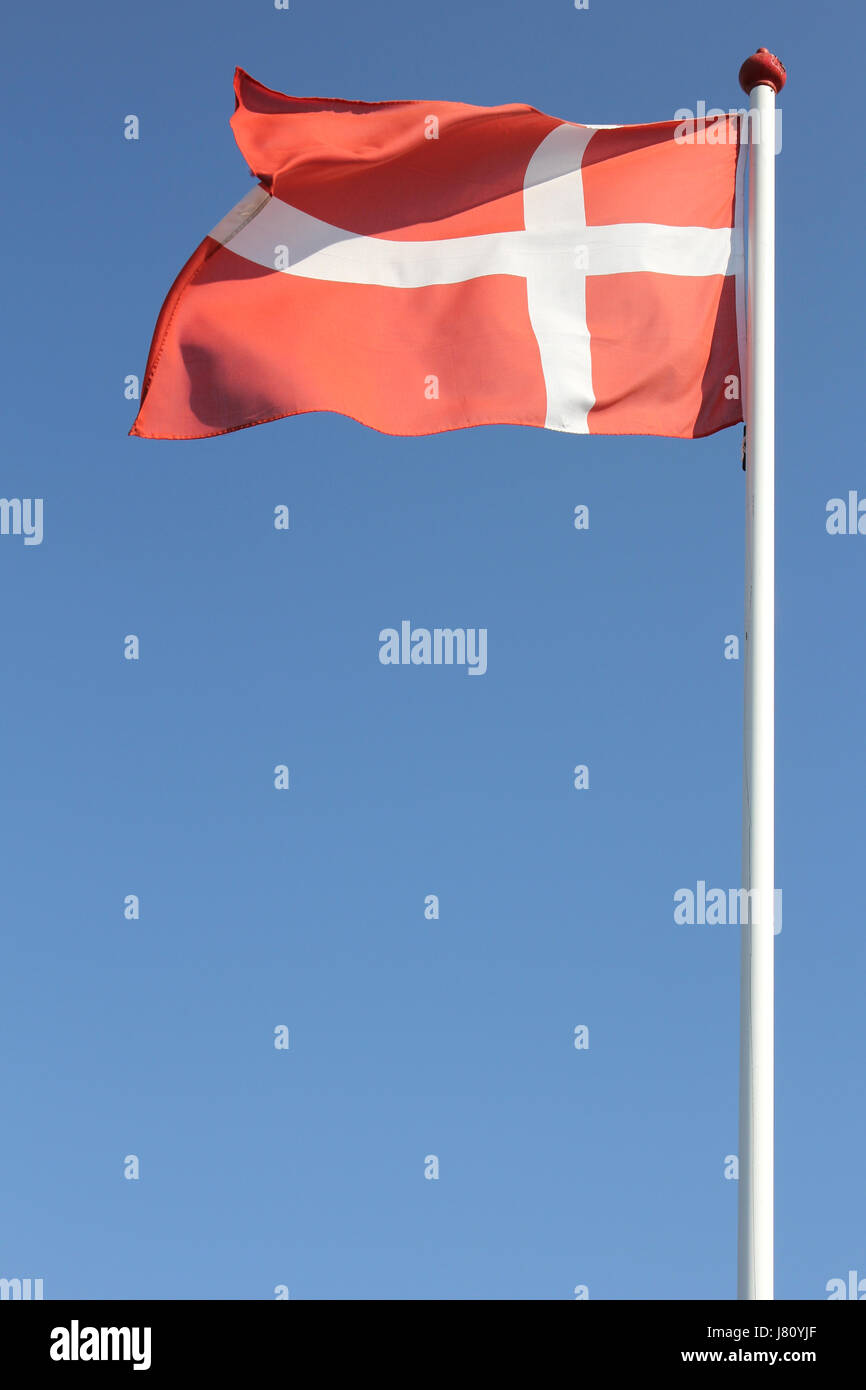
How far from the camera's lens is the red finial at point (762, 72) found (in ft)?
44.1

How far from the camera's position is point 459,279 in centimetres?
1489

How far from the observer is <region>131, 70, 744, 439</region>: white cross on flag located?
14.1 m

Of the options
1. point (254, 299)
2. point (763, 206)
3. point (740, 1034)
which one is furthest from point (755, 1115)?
point (254, 299)

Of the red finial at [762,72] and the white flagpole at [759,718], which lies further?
the red finial at [762,72]

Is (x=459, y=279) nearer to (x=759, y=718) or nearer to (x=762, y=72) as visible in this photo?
(x=762, y=72)

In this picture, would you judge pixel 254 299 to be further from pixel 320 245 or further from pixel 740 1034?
pixel 740 1034

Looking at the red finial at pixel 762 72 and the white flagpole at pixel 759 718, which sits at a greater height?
the red finial at pixel 762 72

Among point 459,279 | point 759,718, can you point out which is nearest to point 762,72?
point 459,279

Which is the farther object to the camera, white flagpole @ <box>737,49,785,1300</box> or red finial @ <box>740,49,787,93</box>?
red finial @ <box>740,49,787,93</box>

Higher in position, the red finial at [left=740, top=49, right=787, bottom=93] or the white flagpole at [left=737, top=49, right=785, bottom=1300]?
the red finial at [left=740, top=49, right=787, bottom=93]

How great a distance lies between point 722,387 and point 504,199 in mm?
2555

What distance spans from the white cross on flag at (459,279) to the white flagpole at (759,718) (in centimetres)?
70

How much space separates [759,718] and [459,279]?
4658mm
